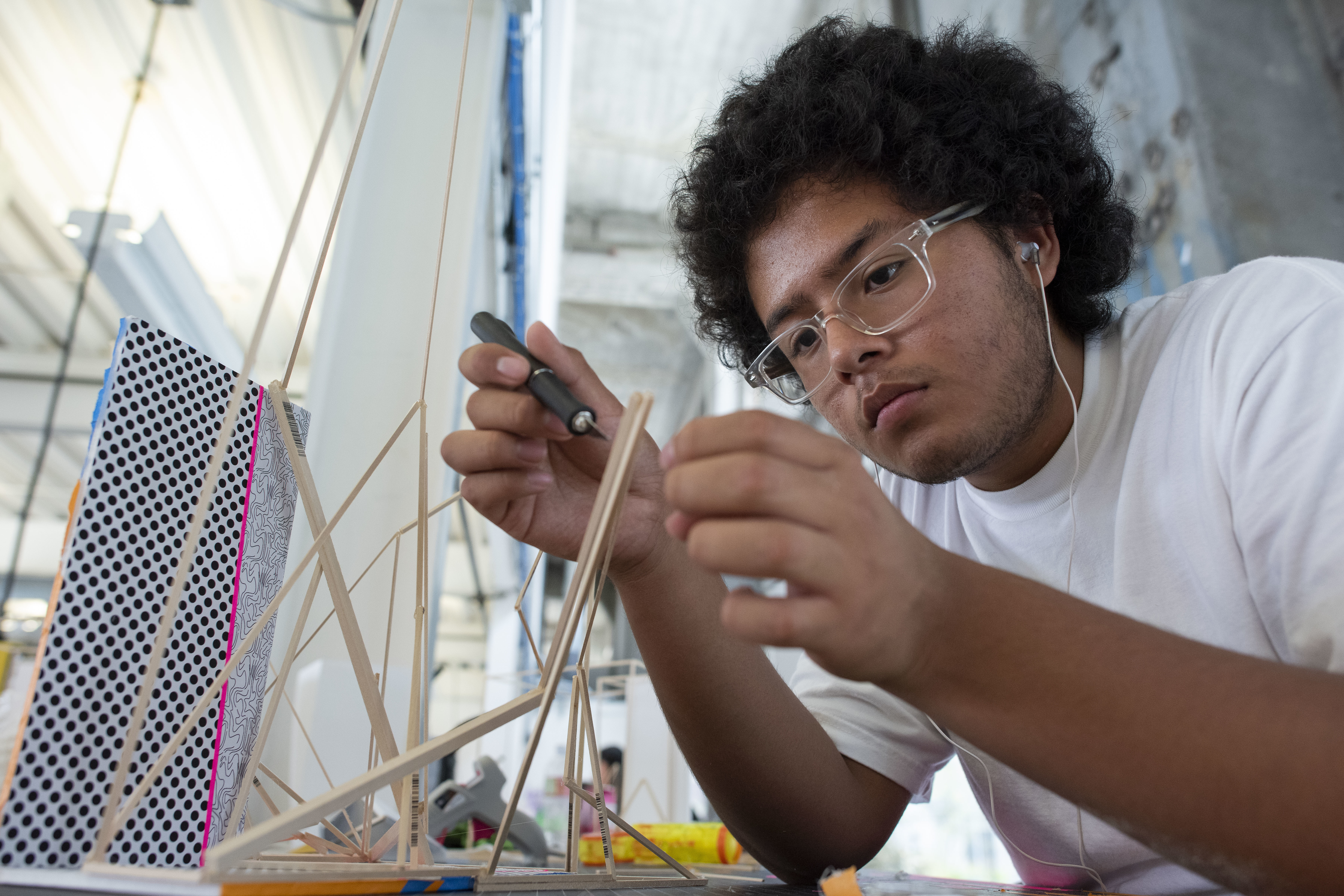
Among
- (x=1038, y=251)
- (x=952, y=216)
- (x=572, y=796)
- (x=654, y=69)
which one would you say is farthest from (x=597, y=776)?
(x=654, y=69)

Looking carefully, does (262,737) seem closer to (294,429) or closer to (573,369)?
(294,429)

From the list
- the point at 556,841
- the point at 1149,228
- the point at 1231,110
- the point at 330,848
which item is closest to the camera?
the point at 330,848

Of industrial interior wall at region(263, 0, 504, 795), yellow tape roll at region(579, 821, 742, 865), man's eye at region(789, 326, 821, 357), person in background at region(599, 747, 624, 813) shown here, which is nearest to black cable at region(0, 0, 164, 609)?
industrial interior wall at region(263, 0, 504, 795)

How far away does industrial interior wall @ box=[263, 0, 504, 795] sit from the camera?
1.33 meters

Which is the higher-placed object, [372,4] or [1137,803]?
[372,4]

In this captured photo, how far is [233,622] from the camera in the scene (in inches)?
18.3

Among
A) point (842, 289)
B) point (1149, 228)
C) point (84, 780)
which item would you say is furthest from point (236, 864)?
point (1149, 228)

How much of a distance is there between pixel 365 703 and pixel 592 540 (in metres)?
0.19

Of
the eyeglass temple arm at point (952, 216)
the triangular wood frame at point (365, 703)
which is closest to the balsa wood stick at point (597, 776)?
the triangular wood frame at point (365, 703)

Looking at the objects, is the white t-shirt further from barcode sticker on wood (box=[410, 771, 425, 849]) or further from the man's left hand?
barcode sticker on wood (box=[410, 771, 425, 849])

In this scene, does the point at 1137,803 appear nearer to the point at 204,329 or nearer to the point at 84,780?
the point at 84,780

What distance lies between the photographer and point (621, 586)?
739mm

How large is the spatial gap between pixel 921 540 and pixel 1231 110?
190 cm

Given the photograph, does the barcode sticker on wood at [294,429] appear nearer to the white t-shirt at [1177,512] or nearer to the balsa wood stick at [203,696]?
the balsa wood stick at [203,696]
